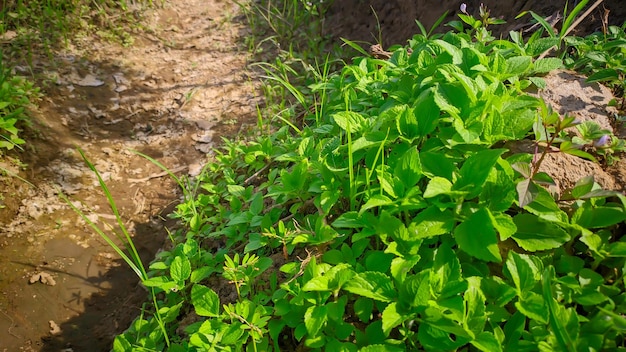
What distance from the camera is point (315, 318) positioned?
1.28m

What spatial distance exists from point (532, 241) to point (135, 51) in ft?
15.0

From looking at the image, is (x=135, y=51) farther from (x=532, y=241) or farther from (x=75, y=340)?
(x=532, y=241)

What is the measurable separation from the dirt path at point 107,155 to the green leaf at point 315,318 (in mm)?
1435

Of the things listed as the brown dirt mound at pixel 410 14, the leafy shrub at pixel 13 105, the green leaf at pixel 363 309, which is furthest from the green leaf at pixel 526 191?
the leafy shrub at pixel 13 105

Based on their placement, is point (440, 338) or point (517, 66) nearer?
point (440, 338)

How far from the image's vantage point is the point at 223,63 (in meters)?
4.48

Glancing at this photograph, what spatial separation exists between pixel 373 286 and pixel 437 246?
0.29 meters

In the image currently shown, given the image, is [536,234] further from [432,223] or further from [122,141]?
[122,141]

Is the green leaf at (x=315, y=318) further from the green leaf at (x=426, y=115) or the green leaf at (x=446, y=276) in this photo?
the green leaf at (x=426, y=115)

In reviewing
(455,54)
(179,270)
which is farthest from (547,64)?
(179,270)

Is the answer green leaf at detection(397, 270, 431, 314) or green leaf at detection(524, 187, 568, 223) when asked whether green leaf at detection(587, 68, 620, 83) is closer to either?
green leaf at detection(524, 187, 568, 223)

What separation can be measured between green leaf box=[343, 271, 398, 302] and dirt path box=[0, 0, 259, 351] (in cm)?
158

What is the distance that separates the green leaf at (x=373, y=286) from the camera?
1.23 metres

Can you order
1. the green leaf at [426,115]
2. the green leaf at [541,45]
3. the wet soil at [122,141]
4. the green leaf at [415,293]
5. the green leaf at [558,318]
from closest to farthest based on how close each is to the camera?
1. the green leaf at [558,318]
2. the green leaf at [415,293]
3. the green leaf at [426,115]
4. the green leaf at [541,45]
5. the wet soil at [122,141]
